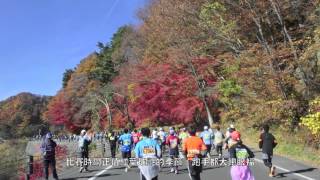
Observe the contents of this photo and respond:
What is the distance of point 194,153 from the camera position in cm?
1259

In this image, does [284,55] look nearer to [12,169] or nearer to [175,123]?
[12,169]

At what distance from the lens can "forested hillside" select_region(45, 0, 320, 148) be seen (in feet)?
89.0

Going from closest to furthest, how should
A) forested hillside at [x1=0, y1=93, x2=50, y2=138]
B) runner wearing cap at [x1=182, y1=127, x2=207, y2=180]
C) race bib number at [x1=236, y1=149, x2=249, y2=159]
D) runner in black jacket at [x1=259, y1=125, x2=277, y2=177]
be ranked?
race bib number at [x1=236, y1=149, x2=249, y2=159]
runner wearing cap at [x1=182, y1=127, x2=207, y2=180]
runner in black jacket at [x1=259, y1=125, x2=277, y2=177]
forested hillside at [x1=0, y1=93, x2=50, y2=138]

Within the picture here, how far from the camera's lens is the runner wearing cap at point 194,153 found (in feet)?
41.0

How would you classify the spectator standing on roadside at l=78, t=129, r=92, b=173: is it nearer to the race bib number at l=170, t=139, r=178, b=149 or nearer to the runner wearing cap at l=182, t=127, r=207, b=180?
the race bib number at l=170, t=139, r=178, b=149

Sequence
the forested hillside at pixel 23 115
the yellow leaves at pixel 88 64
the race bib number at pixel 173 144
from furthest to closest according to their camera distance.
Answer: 1. the forested hillside at pixel 23 115
2. the yellow leaves at pixel 88 64
3. the race bib number at pixel 173 144

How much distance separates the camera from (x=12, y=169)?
24.1m

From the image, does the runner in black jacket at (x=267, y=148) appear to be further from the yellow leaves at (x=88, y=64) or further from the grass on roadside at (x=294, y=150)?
the yellow leaves at (x=88, y=64)

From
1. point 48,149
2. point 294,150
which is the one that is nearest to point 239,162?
point 48,149

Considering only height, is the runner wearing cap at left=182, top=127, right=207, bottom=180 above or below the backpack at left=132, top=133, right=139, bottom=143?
below

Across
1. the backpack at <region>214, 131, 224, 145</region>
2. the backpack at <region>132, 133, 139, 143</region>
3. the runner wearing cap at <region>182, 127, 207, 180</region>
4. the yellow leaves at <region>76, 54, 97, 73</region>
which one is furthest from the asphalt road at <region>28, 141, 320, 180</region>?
the yellow leaves at <region>76, 54, 97, 73</region>

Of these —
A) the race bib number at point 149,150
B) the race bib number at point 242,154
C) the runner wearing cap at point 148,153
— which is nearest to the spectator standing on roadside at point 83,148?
the runner wearing cap at point 148,153

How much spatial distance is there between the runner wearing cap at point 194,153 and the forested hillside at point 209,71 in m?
8.42

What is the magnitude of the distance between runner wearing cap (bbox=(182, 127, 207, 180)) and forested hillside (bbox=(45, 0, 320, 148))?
842 cm
